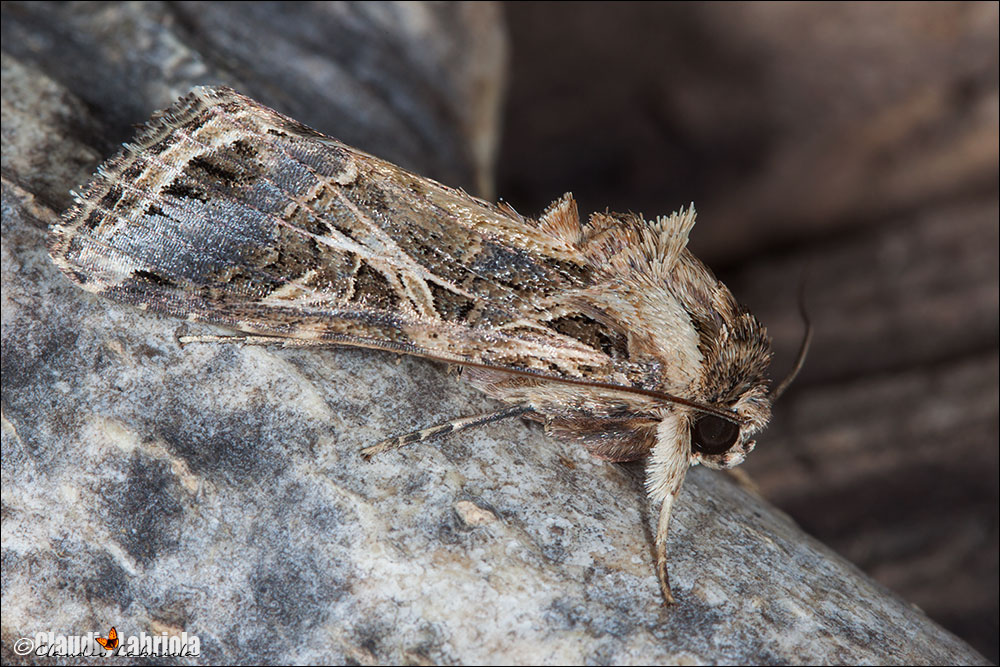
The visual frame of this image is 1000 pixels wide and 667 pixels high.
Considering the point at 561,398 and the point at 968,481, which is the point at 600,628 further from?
the point at 968,481

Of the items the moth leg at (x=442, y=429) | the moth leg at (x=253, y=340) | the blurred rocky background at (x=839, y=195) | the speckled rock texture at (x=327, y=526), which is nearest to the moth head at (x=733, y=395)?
the speckled rock texture at (x=327, y=526)

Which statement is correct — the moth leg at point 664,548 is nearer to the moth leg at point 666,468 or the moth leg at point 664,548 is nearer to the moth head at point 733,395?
the moth leg at point 666,468

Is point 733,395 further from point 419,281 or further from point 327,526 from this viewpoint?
point 327,526

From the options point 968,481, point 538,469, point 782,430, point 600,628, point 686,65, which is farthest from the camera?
point 686,65

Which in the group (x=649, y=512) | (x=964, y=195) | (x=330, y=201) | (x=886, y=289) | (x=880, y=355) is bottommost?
(x=649, y=512)

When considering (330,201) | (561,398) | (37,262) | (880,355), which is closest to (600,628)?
(561,398)

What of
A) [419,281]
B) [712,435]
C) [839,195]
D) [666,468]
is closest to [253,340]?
[419,281]

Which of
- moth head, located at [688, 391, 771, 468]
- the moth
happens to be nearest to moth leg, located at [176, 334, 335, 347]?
the moth
